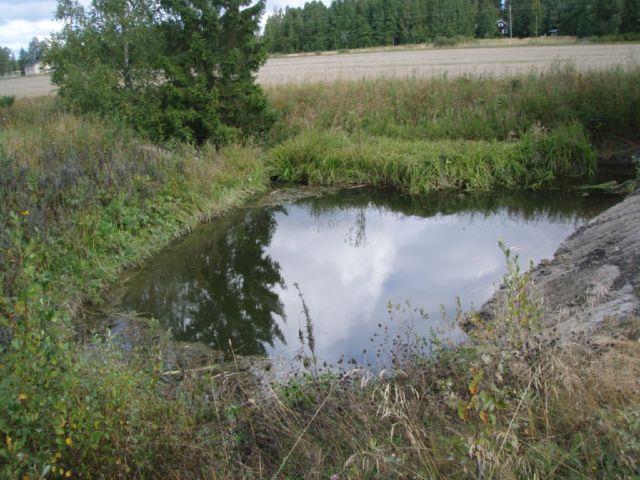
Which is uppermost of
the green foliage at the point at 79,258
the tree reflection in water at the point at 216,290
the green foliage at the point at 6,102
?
the green foliage at the point at 6,102

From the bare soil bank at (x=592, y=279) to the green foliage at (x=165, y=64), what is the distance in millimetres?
8392

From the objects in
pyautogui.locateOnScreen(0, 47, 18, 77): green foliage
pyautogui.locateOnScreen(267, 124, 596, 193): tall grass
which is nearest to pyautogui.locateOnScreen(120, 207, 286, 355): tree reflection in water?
pyautogui.locateOnScreen(267, 124, 596, 193): tall grass

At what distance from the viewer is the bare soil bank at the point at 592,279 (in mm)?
5352

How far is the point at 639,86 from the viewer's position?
15.1 metres

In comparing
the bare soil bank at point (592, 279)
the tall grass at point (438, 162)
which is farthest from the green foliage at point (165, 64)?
the bare soil bank at point (592, 279)

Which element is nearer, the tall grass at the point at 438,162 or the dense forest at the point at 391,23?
the tall grass at the point at 438,162

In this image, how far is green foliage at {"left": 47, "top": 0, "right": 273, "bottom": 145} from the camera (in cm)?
1350

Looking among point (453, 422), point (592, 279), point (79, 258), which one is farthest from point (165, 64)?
point (453, 422)

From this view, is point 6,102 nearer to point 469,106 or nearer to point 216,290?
point 469,106

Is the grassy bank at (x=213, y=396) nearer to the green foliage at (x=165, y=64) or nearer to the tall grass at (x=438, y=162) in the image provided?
the green foliage at (x=165, y=64)

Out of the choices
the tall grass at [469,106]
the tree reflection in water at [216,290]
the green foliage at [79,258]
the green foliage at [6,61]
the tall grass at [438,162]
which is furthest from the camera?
the green foliage at [6,61]

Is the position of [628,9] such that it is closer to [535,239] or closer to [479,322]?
[535,239]

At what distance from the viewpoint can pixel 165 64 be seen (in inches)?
527

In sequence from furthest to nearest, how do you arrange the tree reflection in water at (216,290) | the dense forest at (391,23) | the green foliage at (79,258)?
the dense forest at (391,23) < the tree reflection in water at (216,290) < the green foliage at (79,258)
